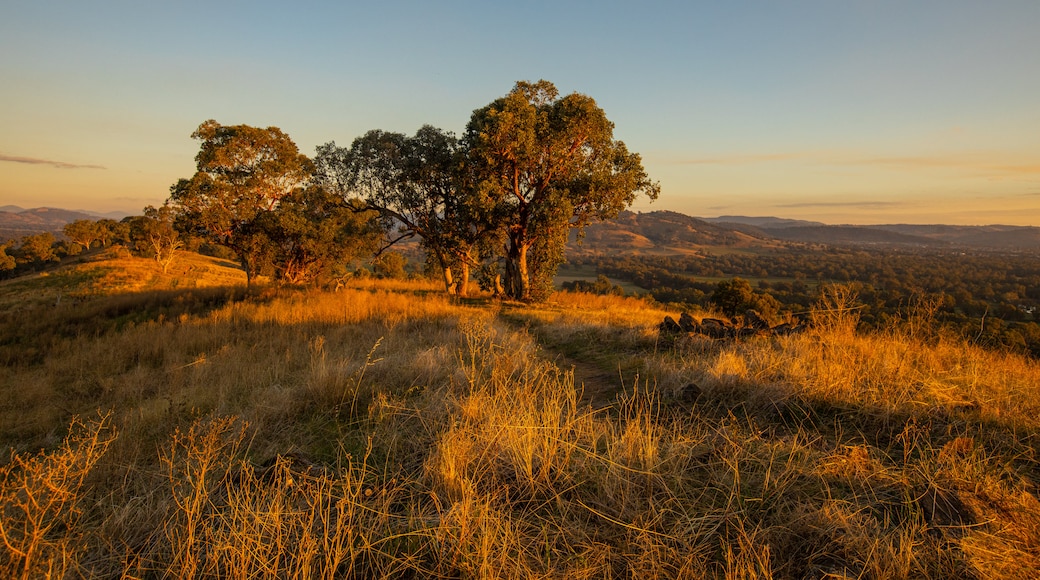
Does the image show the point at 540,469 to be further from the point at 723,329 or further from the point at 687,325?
the point at 687,325

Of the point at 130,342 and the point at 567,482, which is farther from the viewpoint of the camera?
the point at 130,342

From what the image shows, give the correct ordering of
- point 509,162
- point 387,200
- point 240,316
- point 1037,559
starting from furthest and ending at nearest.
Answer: point 387,200, point 509,162, point 240,316, point 1037,559

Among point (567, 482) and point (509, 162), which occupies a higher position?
point (509, 162)

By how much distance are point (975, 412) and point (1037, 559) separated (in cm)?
293

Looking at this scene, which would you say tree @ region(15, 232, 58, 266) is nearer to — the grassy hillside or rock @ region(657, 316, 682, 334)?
the grassy hillside

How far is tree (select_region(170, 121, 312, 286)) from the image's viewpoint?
20875mm

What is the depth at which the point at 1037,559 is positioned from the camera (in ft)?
7.89

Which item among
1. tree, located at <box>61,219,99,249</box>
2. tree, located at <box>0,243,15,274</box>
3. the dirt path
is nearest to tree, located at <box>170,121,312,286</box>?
the dirt path

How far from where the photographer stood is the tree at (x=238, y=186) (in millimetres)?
20875

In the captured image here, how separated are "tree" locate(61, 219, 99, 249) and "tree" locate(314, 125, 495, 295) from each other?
79.9 m

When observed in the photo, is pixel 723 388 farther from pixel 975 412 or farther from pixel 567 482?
pixel 567 482

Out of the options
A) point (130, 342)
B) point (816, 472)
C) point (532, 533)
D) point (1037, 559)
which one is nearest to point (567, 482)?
point (532, 533)

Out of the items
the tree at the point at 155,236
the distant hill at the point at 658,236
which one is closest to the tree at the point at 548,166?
the tree at the point at 155,236

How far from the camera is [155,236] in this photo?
48750 millimetres
